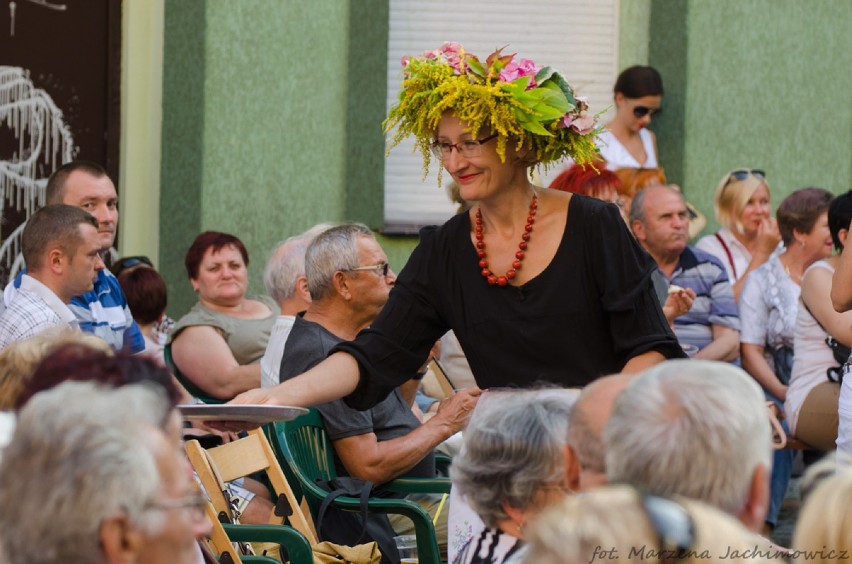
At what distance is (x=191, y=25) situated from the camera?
30.0ft

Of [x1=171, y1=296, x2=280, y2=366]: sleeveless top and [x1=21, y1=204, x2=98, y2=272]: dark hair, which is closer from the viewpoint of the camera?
[x1=21, y1=204, x2=98, y2=272]: dark hair

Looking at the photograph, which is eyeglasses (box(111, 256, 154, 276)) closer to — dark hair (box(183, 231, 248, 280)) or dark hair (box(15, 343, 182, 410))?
dark hair (box(183, 231, 248, 280))

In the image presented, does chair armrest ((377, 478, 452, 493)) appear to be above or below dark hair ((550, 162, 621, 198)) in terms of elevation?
below

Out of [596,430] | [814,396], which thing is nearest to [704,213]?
[814,396]

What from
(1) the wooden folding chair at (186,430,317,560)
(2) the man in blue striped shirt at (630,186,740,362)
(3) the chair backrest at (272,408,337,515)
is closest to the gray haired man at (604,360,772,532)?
(1) the wooden folding chair at (186,430,317,560)

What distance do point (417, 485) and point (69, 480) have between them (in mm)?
Answer: 3431

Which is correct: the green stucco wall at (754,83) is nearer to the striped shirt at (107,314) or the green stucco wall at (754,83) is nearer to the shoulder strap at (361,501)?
the striped shirt at (107,314)

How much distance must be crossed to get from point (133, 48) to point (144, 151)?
62cm

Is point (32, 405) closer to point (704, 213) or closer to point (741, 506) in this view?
point (741, 506)

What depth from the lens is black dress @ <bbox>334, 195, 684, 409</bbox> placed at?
4648 mm

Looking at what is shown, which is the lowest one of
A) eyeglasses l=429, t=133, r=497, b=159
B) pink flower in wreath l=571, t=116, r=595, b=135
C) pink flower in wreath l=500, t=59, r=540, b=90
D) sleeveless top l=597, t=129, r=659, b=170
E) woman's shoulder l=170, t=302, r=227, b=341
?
woman's shoulder l=170, t=302, r=227, b=341

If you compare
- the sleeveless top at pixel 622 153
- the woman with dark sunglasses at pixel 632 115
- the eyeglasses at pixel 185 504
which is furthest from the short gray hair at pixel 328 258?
the eyeglasses at pixel 185 504

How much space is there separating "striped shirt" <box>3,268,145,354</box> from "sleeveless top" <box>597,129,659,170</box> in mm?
3181

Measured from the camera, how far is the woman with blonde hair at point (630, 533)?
6.89 feet
